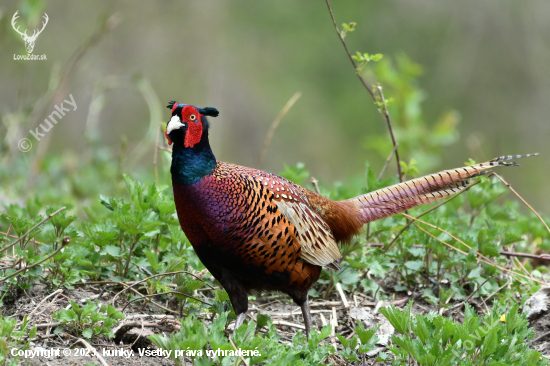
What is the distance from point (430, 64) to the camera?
12.1 metres

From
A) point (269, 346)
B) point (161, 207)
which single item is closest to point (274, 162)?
point (161, 207)

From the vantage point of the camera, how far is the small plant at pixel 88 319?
120 inches

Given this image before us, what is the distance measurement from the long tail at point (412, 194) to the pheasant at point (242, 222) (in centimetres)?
38

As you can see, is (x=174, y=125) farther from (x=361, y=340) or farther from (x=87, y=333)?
(x=361, y=340)

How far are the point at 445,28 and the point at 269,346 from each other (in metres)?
10.6

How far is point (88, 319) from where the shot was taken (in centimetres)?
317

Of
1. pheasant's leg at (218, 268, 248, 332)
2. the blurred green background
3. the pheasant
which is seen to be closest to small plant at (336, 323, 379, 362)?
the pheasant

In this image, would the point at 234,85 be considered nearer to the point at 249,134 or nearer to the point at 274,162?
the point at 249,134

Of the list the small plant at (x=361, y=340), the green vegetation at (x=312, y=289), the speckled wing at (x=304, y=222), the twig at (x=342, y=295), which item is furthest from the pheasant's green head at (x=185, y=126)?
the twig at (x=342, y=295)

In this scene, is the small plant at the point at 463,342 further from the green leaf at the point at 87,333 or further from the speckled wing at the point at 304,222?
the green leaf at the point at 87,333

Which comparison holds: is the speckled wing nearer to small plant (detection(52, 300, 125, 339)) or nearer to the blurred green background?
small plant (detection(52, 300, 125, 339))

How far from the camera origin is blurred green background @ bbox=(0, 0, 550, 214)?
11.1 meters

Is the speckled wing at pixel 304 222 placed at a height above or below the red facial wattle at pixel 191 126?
below

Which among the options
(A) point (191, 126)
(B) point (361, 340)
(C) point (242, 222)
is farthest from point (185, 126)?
(B) point (361, 340)
